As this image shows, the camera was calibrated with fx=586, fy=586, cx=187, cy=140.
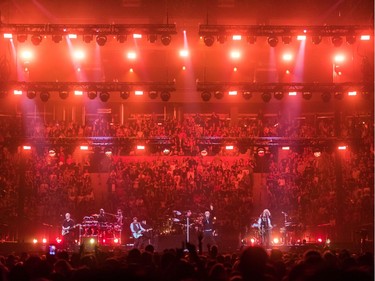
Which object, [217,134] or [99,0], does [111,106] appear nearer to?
[99,0]

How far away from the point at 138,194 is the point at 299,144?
621 centimetres

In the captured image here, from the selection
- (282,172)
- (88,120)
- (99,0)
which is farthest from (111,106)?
(282,172)

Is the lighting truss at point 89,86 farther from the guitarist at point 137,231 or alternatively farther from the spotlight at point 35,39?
the guitarist at point 137,231

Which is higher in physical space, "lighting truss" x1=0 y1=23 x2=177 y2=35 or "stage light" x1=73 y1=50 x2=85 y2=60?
"stage light" x1=73 y1=50 x2=85 y2=60

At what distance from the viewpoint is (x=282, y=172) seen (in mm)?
22906

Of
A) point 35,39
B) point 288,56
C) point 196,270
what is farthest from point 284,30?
point 196,270

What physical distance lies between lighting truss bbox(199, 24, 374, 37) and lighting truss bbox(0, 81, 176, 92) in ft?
6.98

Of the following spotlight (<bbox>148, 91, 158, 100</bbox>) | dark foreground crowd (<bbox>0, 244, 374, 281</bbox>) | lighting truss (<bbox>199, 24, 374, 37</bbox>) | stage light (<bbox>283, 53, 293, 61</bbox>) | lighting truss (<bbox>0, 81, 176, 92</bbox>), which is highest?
stage light (<bbox>283, 53, 293, 61</bbox>)

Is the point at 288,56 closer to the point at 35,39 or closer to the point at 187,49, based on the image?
the point at 187,49

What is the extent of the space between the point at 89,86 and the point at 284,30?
5950 millimetres

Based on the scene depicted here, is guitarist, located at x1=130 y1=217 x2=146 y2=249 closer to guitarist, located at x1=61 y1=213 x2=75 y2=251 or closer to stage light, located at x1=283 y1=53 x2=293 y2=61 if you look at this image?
guitarist, located at x1=61 y1=213 x2=75 y2=251

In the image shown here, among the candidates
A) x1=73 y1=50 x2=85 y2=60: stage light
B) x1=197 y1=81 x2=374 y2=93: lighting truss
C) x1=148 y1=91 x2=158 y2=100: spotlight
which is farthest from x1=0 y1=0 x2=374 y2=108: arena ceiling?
x1=148 y1=91 x2=158 y2=100: spotlight

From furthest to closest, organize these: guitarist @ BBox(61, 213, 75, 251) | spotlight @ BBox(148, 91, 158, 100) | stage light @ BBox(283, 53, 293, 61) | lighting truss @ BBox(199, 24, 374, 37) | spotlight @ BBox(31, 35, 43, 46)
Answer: stage light @ BBox(283, 53, 293, 61) → guitarist @ BBox(61, 213, 75, 251) → spotlight @ BBox(148, 91, 158, 100) → spotlight @ BBox(31, 35, 43, 46) → lighting truss @ BBox(199, 24, 374, 37)

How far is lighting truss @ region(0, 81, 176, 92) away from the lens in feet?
56.2
